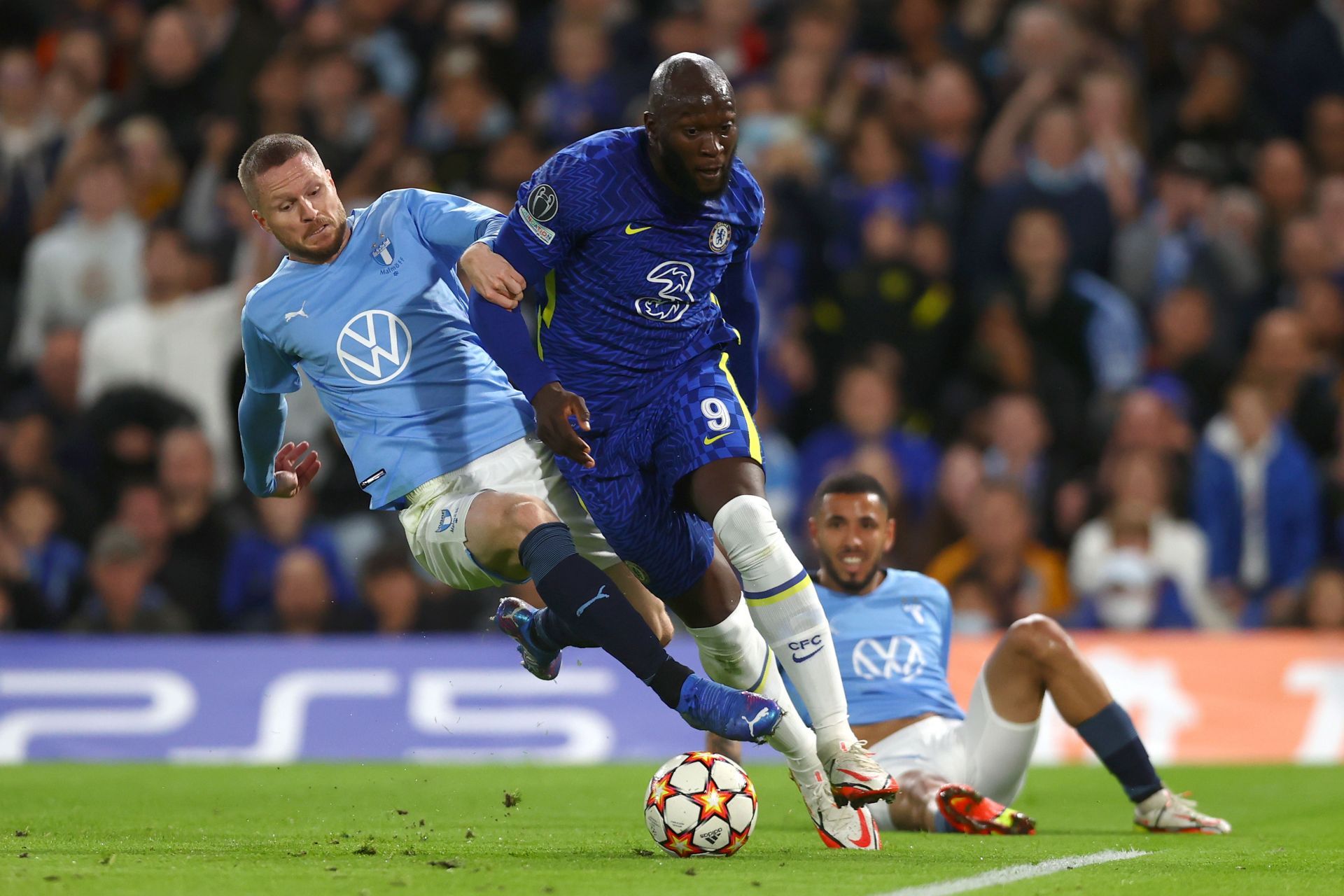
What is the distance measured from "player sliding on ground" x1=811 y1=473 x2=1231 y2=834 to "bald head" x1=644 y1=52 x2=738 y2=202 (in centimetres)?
171

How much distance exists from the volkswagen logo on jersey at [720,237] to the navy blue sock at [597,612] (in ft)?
3.60

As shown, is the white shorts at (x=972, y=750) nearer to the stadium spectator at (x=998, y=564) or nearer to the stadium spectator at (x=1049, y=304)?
the stadium spectator at (x=998, y=564)

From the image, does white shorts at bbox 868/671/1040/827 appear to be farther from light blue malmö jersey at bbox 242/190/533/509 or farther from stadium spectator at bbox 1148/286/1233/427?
stadium spectator at bbox 1148/286/1233/427

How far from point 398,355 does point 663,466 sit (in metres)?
1.19

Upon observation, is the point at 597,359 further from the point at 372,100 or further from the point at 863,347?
the point at 372,100

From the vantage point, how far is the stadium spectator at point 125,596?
433 inches

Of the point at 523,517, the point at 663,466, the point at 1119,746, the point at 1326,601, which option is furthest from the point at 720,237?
the point at 1326,601

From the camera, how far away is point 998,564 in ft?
35.8

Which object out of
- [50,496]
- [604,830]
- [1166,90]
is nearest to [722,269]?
[604,830]

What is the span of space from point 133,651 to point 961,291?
597cm

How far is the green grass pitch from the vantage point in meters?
4.49

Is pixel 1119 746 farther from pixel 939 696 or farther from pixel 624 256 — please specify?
pixel 624 256

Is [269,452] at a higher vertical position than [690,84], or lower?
lower

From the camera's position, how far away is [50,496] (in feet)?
37.5
